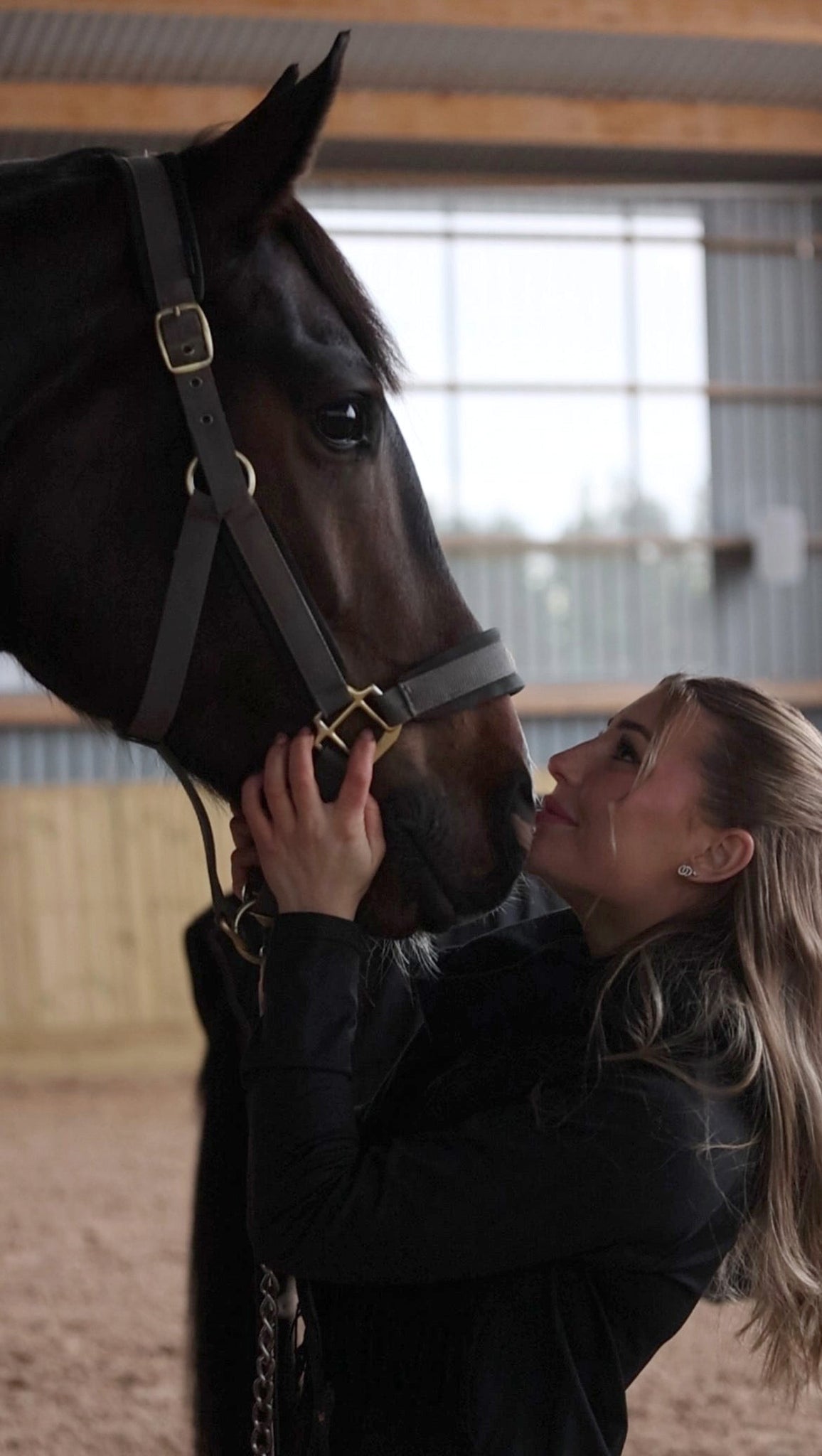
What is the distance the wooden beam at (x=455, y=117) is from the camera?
6.45 metres

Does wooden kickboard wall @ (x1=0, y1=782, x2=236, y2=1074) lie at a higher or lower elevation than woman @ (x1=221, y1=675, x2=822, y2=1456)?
lower

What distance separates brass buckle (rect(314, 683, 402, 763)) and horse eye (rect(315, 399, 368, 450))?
206 millimetres

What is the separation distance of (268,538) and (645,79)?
6.54 m

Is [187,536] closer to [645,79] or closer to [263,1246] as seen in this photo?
[263,1246]

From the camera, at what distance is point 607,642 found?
865 cm

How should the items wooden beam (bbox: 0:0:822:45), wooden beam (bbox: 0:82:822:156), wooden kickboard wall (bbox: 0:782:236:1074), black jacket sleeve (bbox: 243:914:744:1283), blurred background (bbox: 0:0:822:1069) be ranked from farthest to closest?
1. blurred background (bbox: 0:0:822:1069)
2. wooden kickboard wall (bbox: 0:782:236:1074)
3. wooden beam (bbox: 0:82:822:156)
4. wooden beam (bbox: 0:0:822:45)
5. black jacket sleeve (bbox: 243:914:744:1283)

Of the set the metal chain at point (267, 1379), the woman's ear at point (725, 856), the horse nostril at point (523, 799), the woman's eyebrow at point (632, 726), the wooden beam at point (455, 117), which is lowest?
the metal chain at point (267, 1379)

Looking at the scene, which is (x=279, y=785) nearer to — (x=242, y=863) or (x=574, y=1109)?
(x=242, y=863)

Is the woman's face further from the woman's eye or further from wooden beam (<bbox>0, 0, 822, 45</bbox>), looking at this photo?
wooden beam (<bbox>0, 0, 822, 45</bbox>)

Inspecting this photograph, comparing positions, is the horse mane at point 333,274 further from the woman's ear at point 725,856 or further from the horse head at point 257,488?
the woman's ear at point 725,856

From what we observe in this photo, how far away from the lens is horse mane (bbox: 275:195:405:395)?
130 centimetres

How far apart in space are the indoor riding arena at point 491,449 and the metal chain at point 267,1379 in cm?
144

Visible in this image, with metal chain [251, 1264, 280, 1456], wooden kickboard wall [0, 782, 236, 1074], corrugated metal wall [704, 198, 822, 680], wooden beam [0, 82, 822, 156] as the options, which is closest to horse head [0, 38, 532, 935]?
metal chain [251, 1264, 280, 1456]

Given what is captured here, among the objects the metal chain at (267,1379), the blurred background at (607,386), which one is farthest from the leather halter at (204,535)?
the blurred background at (607,386)
